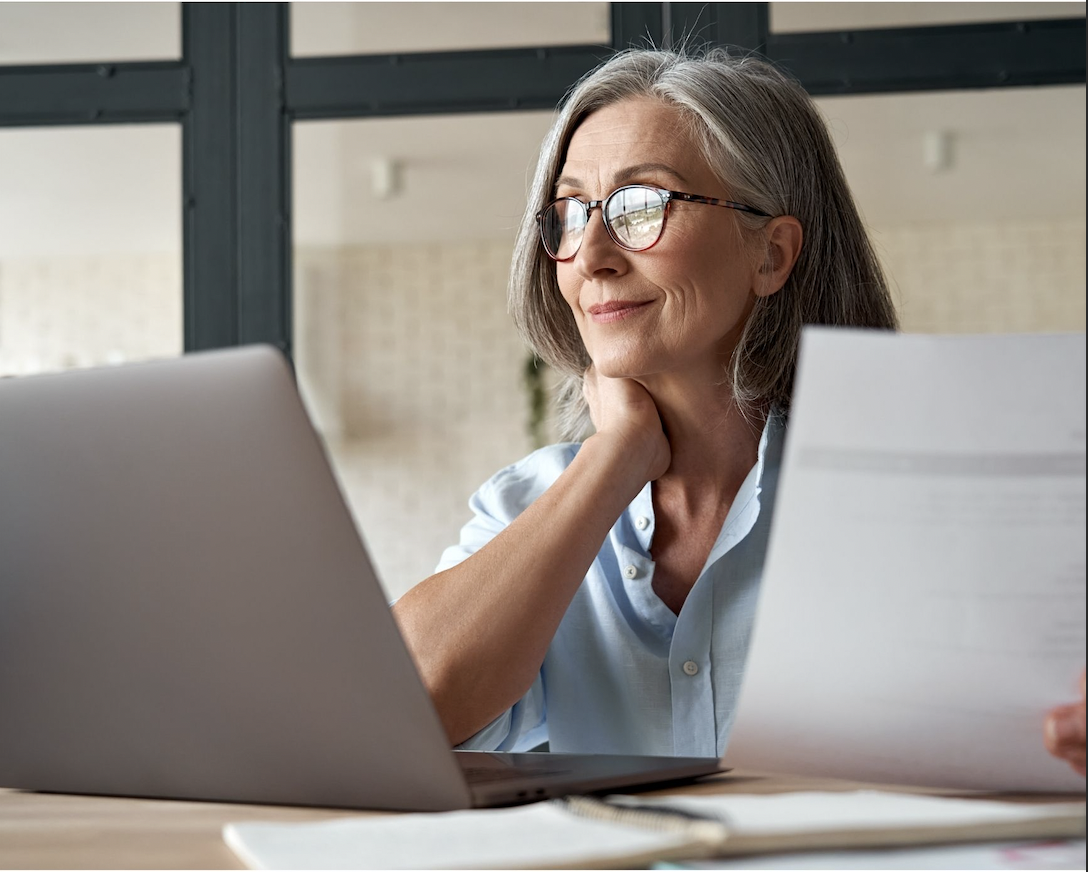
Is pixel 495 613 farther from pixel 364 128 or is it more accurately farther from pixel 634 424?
pixel 364 128

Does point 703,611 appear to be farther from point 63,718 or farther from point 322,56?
point 322,56

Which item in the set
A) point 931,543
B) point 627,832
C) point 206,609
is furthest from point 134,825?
point 931,543

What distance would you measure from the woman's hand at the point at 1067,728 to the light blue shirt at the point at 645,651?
2.02 ft

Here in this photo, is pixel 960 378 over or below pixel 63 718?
over

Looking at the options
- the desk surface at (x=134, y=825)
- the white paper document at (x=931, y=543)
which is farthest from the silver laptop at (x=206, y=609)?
the white paper document at (x=931, y=543)

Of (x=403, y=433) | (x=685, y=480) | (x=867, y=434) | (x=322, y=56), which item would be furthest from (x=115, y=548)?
(x=403, y=433)

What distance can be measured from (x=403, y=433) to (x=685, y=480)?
4567 mm

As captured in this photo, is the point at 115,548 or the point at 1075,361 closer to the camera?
the point at 1075,361

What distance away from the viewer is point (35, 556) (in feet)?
2.28

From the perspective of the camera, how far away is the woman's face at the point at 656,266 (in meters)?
1.32

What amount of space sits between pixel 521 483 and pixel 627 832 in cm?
92

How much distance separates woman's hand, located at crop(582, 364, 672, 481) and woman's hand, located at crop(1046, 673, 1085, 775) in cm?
70

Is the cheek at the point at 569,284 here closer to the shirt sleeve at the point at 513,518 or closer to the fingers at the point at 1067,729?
the shirt sleeve at the point at 513,518

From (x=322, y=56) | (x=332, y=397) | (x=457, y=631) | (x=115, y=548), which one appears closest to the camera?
(x=115, y=548)
